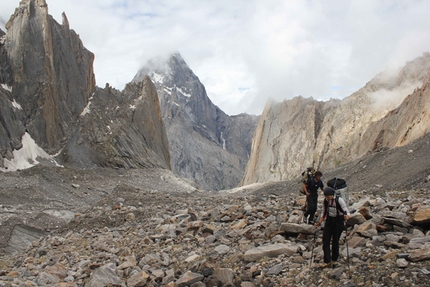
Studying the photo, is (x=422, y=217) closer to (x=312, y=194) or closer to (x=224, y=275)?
(x=312, y=194)

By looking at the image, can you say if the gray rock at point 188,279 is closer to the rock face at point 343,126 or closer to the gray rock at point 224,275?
the gray rock at point 224,275

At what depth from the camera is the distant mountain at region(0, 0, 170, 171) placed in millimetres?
38750

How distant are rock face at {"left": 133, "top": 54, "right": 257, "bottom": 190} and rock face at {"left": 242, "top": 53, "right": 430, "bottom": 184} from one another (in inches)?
2022

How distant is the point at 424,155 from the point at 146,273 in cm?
2100

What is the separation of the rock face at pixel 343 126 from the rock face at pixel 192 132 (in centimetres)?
5136

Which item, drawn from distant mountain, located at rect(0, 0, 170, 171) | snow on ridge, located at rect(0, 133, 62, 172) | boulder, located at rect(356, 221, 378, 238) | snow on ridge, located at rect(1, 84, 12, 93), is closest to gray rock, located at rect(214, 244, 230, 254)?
boulder, located at rect(356, 221, 378, 238)

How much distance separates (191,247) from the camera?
1021 centimetres

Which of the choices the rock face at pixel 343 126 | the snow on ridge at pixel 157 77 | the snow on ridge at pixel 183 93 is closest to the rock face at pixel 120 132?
the rock face at pixel 343 126

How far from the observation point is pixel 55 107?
43719mm

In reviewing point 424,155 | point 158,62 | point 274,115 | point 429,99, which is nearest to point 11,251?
point 424,155

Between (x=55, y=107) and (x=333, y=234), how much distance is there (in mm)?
41303

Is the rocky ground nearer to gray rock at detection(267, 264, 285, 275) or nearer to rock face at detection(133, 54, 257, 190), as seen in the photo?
gray rock at detection(267, 264, 285, 275)

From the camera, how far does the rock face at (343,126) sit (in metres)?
45.3

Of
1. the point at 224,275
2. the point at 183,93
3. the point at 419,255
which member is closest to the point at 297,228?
the point at 224,275
